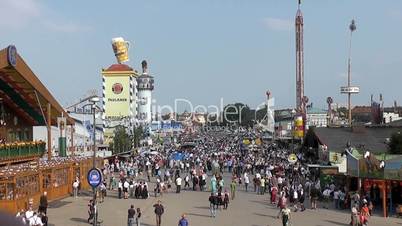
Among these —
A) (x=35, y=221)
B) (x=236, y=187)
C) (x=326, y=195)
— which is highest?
(x=35, y=221)

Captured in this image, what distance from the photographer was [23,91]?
32594 millimetres

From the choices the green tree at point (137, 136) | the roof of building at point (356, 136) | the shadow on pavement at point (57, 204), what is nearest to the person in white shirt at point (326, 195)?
the shadow on pavement at point (57, 204)

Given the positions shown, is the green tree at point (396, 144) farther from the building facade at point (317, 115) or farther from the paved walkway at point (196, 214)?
the building facade at point (317, 115)

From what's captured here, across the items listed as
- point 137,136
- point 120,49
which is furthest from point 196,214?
point 120,49

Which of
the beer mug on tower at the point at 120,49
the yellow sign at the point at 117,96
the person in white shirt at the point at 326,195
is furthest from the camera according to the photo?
the beer mug on tower at the point at 120,49

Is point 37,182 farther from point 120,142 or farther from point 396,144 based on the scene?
point 120,142

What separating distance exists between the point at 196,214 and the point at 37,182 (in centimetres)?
A: 733

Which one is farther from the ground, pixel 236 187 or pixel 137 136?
pixel 137 136

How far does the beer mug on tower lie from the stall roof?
293 ft

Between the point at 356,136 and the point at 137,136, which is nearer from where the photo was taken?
the point at 356,136

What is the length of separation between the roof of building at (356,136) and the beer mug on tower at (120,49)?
83645mm

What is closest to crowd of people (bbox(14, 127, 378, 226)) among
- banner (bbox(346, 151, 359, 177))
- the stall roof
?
banner (bbox(346, 151, 359, 177))

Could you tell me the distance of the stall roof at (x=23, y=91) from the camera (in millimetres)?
27922

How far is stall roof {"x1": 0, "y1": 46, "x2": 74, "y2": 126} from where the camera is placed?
27.9 m
